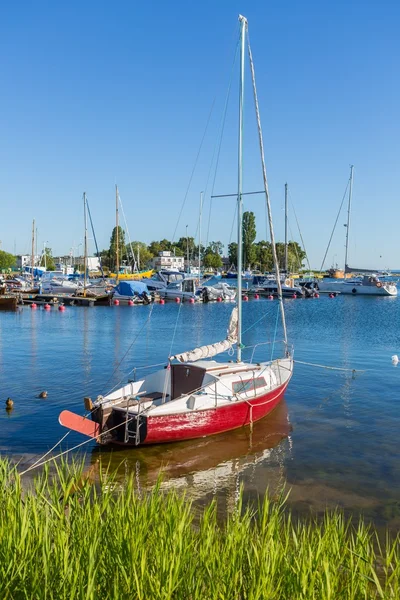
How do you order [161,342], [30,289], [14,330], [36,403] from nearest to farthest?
[36,403] → [161,342] → [14,330] → [30,289]

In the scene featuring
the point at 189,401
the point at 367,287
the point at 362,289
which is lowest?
the point at 189,401

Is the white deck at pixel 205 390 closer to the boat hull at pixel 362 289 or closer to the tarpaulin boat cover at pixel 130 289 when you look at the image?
the tarpaulin boat cover at pixel 130 289

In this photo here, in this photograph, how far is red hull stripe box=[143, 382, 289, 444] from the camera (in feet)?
53.3

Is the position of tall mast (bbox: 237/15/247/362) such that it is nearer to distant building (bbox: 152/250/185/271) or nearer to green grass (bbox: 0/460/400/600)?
green grass (bbox: 0/460/400/600)

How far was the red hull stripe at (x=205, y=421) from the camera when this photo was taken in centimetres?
1625

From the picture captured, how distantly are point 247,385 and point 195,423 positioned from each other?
2.88 metres

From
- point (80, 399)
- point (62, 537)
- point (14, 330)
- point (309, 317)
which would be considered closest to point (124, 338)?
point (14, 330)

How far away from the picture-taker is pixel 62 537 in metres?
6.20

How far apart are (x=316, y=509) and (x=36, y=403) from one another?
13.3m

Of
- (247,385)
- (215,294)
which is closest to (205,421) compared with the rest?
(247,385)

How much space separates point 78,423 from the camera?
1579 cm

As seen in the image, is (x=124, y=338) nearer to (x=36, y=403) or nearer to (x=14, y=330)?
(x=14, y=330)

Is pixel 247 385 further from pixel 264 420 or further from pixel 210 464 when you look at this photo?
pixel 210 464

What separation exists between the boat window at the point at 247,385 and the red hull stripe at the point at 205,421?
0.42m
